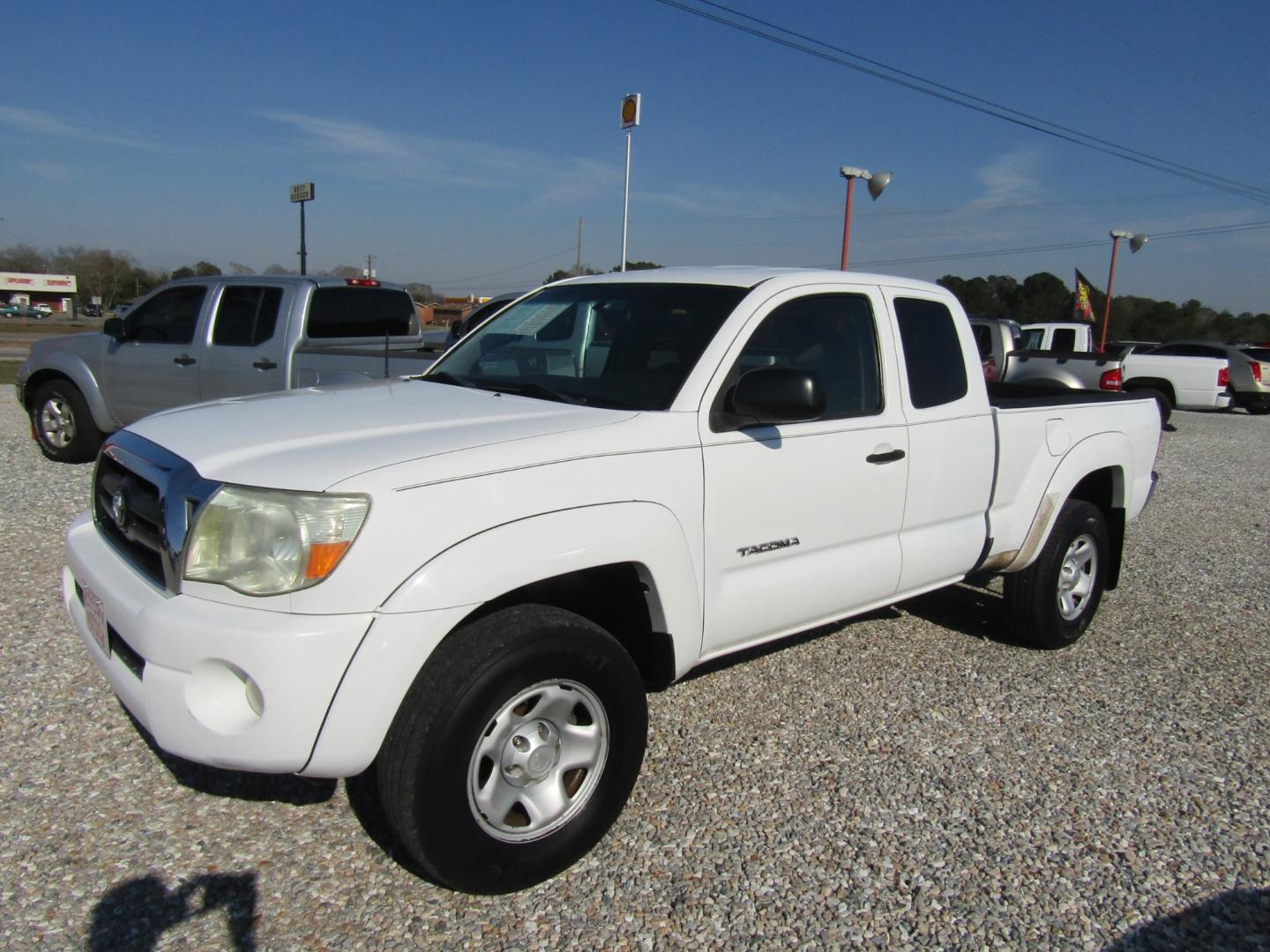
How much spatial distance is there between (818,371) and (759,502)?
771 mm

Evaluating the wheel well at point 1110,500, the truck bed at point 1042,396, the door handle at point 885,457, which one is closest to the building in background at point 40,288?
the truck bed at point 1042,396

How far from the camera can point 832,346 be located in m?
3.76

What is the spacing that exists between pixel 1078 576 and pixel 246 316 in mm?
6816

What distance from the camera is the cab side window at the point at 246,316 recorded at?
8.00 metres

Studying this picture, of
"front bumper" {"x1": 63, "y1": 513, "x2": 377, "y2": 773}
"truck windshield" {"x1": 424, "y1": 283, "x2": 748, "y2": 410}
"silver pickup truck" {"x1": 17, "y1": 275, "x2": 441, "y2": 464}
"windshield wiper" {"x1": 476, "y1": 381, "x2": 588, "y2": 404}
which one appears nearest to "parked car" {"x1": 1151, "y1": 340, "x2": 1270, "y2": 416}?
"silver pickup truck" {"x1": 17, "y1": 275, "x2": 441, "y2": 464}

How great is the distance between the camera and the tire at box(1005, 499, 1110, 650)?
15.2 ft

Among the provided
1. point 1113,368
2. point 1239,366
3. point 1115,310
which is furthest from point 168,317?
point 1115,310

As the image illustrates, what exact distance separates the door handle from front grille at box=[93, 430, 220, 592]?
2.33m

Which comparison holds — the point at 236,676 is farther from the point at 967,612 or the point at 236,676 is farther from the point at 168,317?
the point at 168,317

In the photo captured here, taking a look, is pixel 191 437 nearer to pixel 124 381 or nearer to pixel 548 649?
pixel 548 649

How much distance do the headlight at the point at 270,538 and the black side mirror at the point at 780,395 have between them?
1.30 m

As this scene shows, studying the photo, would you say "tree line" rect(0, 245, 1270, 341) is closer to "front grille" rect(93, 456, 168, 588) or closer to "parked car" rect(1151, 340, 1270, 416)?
"parked car" rect(1151, 340, 1270, 416)

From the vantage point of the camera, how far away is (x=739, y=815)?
3166 mm

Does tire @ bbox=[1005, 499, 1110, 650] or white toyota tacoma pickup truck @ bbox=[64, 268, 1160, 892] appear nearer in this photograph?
white toyota tacoma pickup truck @ bbox=[64, 268, 1160, 892]
